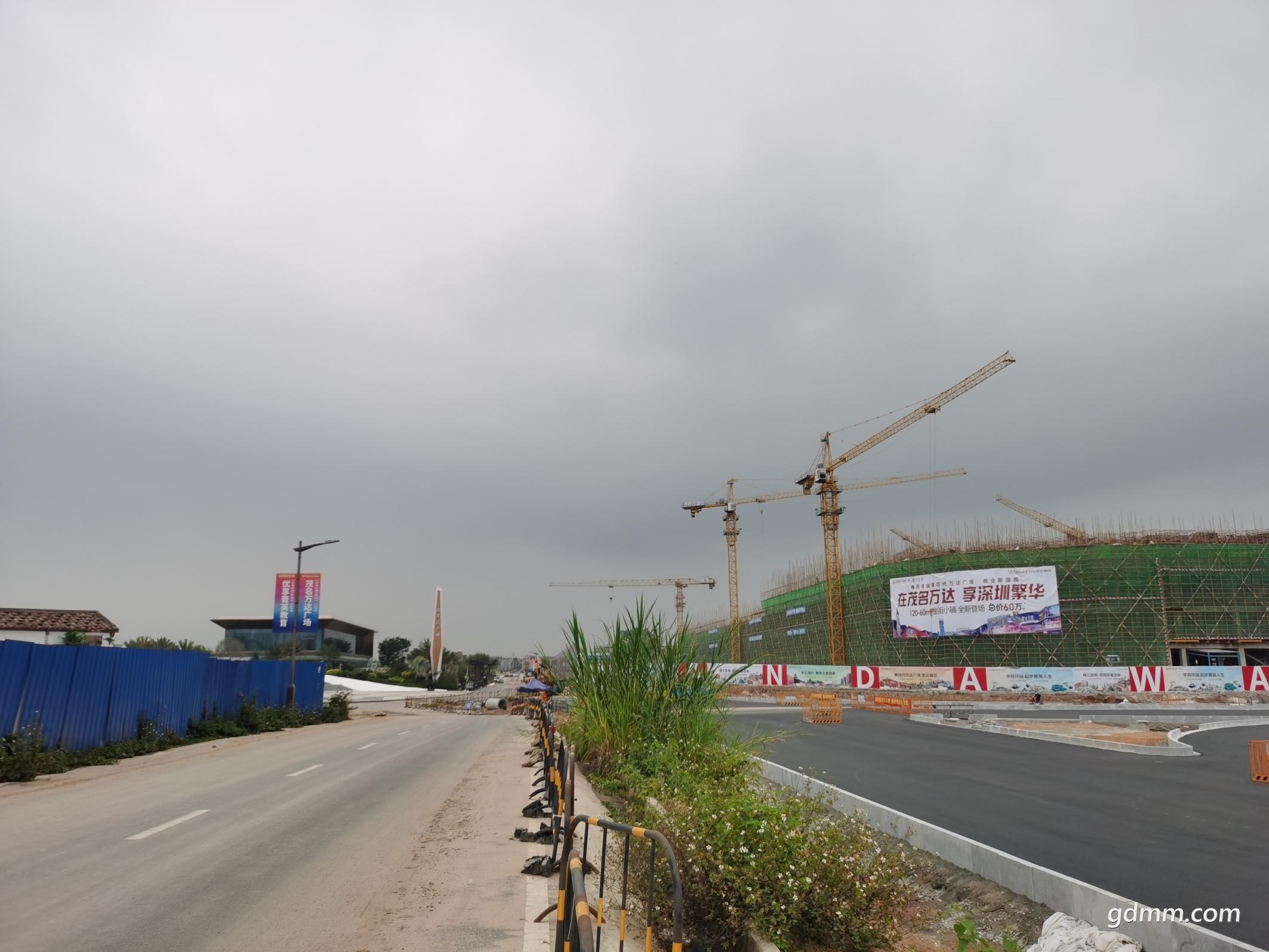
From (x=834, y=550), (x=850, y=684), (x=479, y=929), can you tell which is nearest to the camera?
(x=479, y=929)

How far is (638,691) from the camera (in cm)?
1397

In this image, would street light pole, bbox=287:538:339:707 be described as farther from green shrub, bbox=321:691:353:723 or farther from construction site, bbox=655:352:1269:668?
construction site, bbox=655:352:1269:668

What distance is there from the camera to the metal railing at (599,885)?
153 inches

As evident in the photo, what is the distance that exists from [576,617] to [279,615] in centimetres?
3295

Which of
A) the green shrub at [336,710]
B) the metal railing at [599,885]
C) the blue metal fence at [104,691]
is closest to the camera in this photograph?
the metal railing at [599,885]

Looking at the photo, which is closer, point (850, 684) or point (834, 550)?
point (850, 684)

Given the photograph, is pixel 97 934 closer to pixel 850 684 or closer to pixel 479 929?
pixel 479 929

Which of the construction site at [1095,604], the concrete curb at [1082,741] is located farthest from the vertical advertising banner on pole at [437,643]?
the concrete curb at [1082,741]

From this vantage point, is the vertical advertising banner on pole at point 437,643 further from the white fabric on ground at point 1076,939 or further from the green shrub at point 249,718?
the white fabric on ground at point 1076,939

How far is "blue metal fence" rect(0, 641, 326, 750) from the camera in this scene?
55.8 ft

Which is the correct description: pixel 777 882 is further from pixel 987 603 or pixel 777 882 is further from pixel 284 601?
pixel 987 603

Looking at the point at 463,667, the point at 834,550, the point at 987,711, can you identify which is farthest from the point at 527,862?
the point at 463,667

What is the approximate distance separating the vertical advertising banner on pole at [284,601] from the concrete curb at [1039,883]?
120 feet

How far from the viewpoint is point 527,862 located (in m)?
8.68
